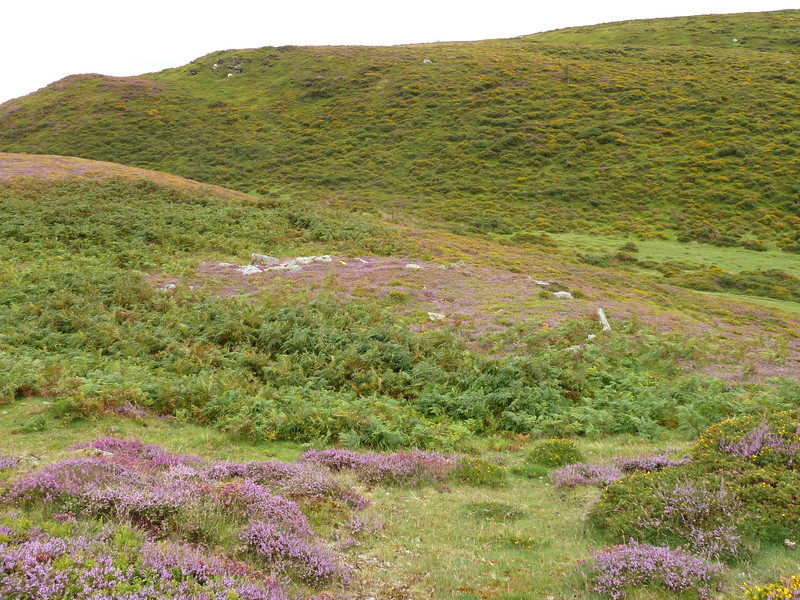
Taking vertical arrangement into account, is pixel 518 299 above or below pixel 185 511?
below

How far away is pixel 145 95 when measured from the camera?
308ft

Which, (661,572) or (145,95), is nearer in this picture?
(661,572)

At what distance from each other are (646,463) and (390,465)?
14.5ft

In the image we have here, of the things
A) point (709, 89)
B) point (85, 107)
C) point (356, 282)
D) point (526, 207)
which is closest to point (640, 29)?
point (709, 89)

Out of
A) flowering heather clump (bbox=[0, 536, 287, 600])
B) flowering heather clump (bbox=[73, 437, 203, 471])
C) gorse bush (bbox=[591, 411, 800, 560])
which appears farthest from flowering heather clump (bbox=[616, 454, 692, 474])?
flowering heather clump (bbox=[73, 437, 203, 471])

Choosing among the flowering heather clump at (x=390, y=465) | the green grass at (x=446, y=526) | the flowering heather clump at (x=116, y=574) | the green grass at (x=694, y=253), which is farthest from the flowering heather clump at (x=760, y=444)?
the green grass at (x=694, y=253)

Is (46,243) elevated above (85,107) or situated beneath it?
situated beneath

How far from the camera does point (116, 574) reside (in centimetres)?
454

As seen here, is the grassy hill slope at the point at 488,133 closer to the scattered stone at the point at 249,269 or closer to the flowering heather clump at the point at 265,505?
the scattered stone at the point at 249,269

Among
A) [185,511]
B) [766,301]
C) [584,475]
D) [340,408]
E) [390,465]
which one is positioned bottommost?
[766,301]

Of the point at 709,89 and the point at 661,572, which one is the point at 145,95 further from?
the point at 661,572

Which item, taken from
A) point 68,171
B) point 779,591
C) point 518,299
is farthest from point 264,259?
point 68,171

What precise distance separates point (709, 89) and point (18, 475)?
302 ft

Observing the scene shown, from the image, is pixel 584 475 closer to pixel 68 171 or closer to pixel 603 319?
pixel 603 319
